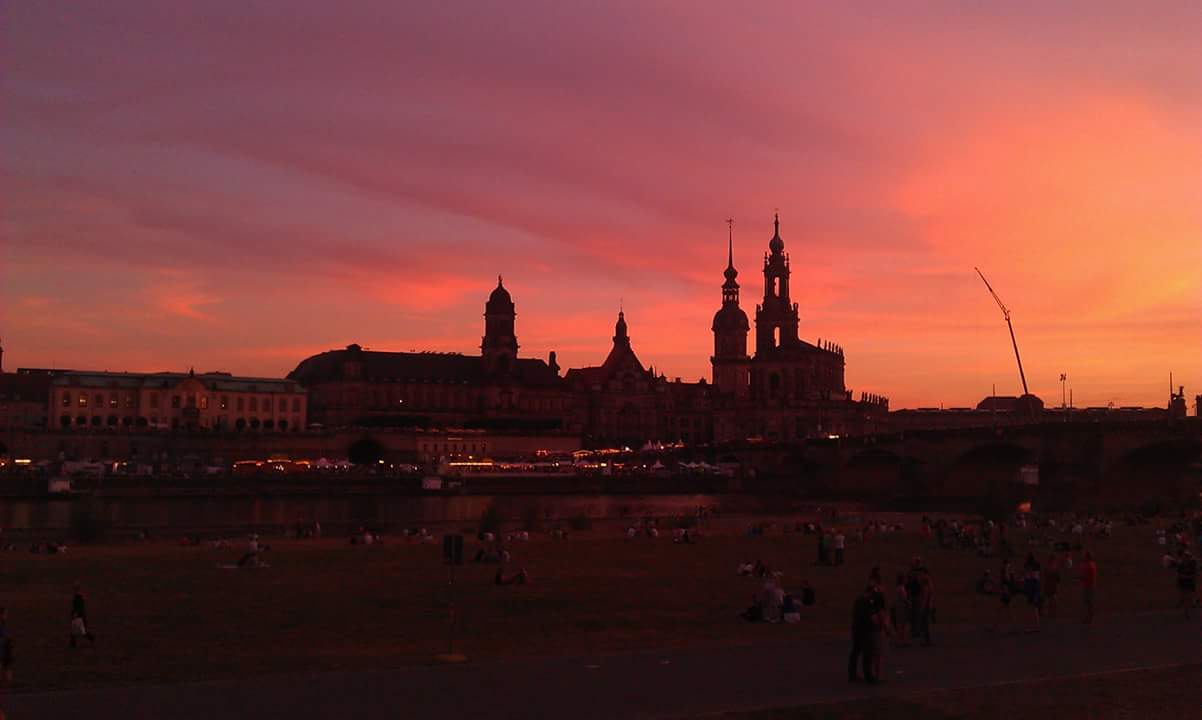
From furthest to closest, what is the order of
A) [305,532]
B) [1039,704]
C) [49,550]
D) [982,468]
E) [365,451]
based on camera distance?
[365,451]
[982,468]
[305,532]
[49,550]
[1039,704]

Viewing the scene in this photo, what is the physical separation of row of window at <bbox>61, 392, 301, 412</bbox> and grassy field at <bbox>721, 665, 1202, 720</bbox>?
452 feet

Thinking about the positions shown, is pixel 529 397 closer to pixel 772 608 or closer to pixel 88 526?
pixel 88 526

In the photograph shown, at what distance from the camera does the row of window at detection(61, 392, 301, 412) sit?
142 meters

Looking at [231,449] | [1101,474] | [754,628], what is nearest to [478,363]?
[231,449]

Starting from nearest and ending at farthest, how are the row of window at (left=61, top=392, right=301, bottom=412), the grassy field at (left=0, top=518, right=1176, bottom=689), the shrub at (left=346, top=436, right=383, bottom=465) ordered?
the grassy field at (left=0, top=518, right=1176, bottom=689) → the row of window at (left=61, top=392, right=301, bottom=412) → the shrub at (left=346, top=436, right=383, bottom=465)

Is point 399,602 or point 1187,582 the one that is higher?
point 1187,582

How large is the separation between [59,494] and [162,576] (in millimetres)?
64285

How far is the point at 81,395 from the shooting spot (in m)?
142

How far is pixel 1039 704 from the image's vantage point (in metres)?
17.3

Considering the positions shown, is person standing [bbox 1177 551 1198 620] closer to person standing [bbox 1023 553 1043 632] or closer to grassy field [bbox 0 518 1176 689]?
grassy field [bbox 0 518 1176 689]

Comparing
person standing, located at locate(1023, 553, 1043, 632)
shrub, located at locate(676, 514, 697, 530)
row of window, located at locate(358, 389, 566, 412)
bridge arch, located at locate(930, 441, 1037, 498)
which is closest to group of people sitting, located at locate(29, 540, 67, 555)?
shrub, located at locate(676, 514, 697, 530)

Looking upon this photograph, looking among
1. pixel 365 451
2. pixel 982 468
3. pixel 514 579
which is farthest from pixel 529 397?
pixel 514 579

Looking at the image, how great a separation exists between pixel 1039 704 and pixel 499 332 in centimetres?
16590

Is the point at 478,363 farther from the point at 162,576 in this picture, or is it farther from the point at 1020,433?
the point at 162,576
